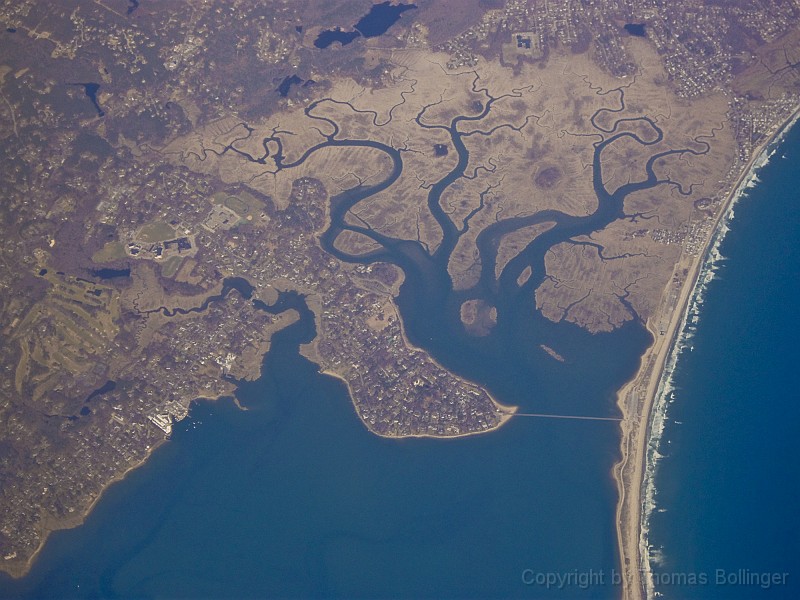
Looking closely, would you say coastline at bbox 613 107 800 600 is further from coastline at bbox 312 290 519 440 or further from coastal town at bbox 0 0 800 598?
coastline at bbox 312 290 519 440

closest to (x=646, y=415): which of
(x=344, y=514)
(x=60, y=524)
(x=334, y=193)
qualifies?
(x=344, y=514)

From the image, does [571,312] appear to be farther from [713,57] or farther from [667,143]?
[713,57]

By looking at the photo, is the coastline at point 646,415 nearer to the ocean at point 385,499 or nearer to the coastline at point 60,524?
the ocean at point 385,499

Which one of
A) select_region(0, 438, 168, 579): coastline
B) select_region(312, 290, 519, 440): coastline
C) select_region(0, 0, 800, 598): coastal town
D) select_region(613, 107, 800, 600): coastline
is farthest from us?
select_region(0, 0, 800, 598): coastal town

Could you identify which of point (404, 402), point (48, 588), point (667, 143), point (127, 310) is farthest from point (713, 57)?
point (48, 588)

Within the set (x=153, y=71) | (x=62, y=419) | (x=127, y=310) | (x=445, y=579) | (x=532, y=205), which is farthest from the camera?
(x=153, y=71)

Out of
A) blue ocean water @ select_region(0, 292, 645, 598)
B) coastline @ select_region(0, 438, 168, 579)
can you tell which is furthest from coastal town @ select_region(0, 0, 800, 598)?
blue ocean water @ select_region(0, 292, 645, 598)
